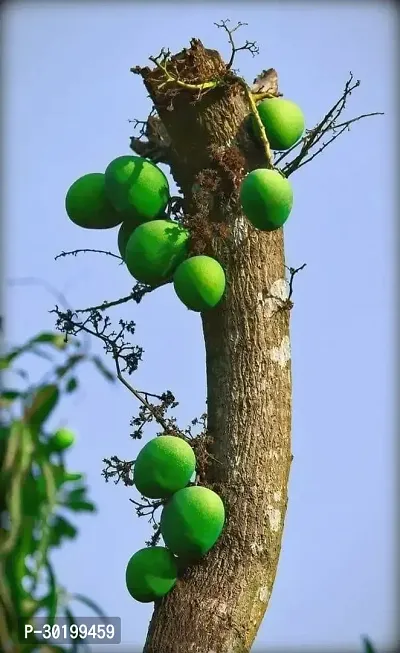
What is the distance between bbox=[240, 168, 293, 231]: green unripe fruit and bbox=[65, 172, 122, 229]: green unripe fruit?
0.52 meters

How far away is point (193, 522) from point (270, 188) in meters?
1.01

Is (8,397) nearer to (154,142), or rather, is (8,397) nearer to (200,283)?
→ (200,283)

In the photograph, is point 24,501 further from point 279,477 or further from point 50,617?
point 279,477

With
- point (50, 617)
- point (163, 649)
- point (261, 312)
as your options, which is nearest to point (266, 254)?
point (261, 312)

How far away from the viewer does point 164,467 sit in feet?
8.46

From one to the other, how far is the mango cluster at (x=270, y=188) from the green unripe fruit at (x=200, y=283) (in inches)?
7.6

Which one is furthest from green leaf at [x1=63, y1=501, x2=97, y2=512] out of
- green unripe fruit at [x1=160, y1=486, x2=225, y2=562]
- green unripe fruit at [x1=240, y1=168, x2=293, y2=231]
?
green unripe fruit at [x1=240, y1=168, x2=293, y2=231]

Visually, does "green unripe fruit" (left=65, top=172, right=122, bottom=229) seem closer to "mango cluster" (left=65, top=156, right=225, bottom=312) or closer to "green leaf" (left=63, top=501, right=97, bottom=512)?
"mango cluster" (left=65, top=156, right=225, bottom=312)

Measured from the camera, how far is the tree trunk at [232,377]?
2516 millimetres

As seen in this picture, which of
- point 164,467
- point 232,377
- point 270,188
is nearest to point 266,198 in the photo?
point 270,188

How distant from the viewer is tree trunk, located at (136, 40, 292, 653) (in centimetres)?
252

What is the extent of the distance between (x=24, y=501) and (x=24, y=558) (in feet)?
0.33

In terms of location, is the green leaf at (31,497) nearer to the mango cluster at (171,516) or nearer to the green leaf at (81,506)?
the green leaf at (81,506)

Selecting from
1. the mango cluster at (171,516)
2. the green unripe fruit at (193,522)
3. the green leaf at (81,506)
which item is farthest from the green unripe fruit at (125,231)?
the green leaf at (81,506)
